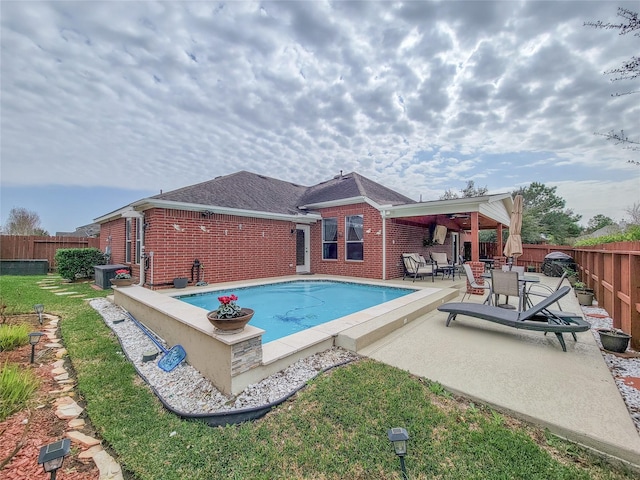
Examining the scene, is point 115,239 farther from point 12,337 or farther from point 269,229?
point 12,337

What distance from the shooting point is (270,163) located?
1950 cm

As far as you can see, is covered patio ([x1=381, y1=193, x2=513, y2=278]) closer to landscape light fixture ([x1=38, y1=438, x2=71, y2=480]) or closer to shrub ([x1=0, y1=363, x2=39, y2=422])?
landscape light fixture ([x1=38, y1=438, x2=71, y2=480])

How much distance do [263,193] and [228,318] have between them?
37.4ft

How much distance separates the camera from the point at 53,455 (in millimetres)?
1711

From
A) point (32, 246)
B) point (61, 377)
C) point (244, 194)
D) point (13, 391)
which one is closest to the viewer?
point (13, 391)

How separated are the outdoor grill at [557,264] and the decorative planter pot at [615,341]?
10.1 metres

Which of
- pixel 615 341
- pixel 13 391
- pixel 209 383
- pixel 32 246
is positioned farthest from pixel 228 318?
pixel 32 246

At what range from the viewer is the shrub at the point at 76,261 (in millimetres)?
11844

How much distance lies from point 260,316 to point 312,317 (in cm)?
130

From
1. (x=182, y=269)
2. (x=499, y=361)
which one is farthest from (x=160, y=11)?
(x=499, y=361)

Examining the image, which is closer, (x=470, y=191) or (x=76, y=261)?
(x=76, y=261)

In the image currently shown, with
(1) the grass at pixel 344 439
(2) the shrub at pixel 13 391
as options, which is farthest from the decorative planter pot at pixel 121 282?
(1) the grass at pixel 344 439

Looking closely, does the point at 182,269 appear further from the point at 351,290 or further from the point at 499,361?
the point at 499,361

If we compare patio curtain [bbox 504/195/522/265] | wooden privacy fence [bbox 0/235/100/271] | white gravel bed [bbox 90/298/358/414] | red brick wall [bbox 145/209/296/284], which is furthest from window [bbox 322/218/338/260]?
wooden privacy fence [bbox 0/235/100/271]
